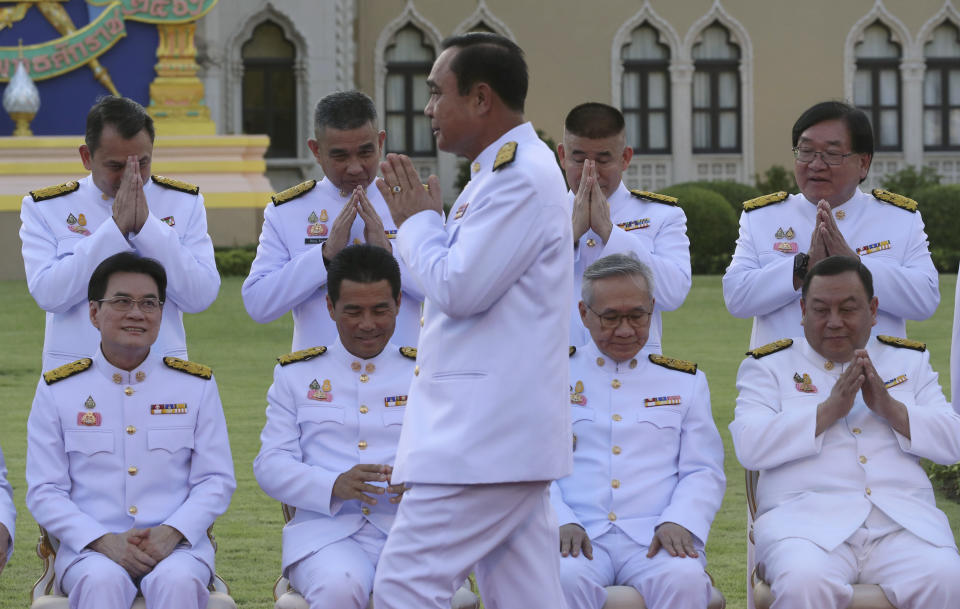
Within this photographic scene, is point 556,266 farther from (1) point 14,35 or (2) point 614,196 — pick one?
(1) point 14,35

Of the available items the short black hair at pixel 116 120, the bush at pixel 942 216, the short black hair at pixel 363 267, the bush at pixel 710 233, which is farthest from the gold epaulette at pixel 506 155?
the bush at pixel 942 216

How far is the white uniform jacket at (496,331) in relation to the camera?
3486 millimetres

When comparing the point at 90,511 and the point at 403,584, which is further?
Answer: the point at 90,511

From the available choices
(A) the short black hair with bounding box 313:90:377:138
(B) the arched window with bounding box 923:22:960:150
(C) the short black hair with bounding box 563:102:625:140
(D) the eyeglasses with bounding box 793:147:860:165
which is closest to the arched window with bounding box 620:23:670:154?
(B) the arched window with bounding box 923:22:960:150

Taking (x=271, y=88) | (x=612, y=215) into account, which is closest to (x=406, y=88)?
(x=271, y=88)

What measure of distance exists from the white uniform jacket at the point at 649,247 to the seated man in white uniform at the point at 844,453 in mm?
558

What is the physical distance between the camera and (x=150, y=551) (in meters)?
4.16

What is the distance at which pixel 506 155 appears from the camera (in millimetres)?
3551

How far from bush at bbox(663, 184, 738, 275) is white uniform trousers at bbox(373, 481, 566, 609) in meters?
16.5

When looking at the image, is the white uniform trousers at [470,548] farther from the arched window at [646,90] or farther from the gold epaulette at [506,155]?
the arched window at [646,90]

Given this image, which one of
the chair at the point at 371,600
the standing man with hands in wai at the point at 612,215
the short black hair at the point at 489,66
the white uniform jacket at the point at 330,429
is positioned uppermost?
the short black hair at the point at 489,66

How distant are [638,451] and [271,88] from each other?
66.8 feet

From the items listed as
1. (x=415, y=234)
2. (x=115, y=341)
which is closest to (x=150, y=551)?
(x=115, y=341)

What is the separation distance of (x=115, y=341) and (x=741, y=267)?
2.09 meters
